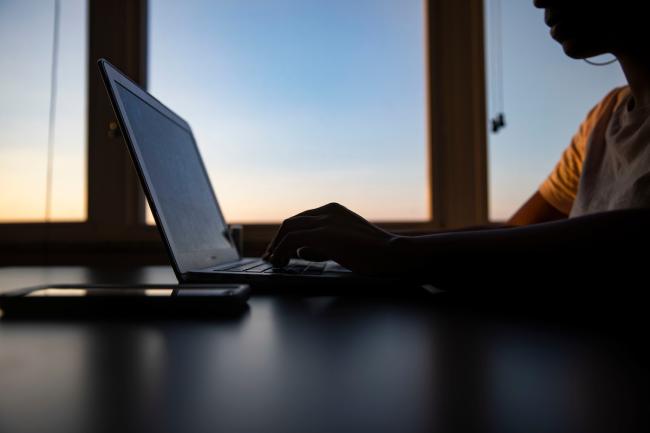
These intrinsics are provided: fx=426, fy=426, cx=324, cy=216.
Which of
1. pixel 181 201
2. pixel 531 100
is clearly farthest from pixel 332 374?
pixel 531 100

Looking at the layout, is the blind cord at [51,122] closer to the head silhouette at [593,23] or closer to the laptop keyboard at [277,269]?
the laptop keyboard at [277,269]

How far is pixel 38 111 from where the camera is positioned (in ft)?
5.14

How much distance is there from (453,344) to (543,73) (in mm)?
1644

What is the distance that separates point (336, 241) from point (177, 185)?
33cm

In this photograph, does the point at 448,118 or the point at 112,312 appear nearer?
the point at 112,312

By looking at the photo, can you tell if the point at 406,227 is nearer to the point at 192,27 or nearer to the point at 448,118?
the point at 448,118

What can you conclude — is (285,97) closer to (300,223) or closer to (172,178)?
(172,178)

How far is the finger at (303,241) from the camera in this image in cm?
56

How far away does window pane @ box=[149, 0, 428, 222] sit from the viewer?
163cm

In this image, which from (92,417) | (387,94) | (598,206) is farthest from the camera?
(387,94)

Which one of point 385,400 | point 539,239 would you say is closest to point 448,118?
point 539,239

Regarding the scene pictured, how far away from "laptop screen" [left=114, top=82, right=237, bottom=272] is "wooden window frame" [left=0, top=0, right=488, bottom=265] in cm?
68

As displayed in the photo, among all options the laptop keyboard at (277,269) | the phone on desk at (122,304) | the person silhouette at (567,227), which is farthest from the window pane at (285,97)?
the phone on desk at (122,304)

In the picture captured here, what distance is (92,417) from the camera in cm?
18
